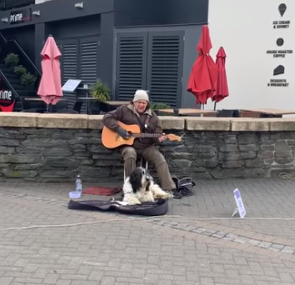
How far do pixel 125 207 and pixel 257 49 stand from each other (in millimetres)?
7413

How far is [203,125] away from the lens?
7.29 meters

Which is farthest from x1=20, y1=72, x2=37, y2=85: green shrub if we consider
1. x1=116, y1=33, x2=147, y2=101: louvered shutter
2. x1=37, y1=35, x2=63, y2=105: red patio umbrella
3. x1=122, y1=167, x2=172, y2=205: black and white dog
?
x1=122, y1=167, x2=172, y2=205: black and white dog

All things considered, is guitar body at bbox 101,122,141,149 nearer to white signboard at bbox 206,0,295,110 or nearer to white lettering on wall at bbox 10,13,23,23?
white signboard at bbox 206,0,295,110

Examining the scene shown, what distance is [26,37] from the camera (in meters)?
17.2

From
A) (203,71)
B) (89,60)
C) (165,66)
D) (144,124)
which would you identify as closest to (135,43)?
(165,66)

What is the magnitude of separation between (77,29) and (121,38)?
7.75 feet

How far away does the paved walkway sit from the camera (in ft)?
13.1

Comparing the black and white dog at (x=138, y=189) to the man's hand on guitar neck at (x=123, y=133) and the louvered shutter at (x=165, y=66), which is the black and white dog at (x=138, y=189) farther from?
the louvered shutter at (x=165, y=66)

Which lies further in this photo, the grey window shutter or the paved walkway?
the grey window shutter

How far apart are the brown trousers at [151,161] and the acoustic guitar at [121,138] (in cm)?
12

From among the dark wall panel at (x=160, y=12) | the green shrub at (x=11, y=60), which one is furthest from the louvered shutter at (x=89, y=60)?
the green shrub at (x=11, y=60)

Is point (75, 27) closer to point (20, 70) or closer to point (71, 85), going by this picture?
point (71, 85)

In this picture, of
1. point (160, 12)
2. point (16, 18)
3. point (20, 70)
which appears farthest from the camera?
point (16, 18)

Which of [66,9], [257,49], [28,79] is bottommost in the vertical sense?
[28,79]
